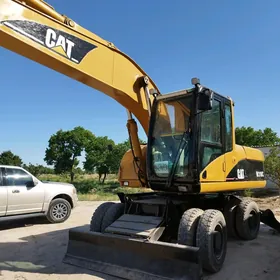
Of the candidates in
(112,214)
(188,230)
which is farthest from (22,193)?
(188,230)

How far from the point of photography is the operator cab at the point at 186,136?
17.2 ft

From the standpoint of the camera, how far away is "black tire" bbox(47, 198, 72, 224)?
30.0ft

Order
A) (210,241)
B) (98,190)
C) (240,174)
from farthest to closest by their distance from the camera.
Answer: (98,190) < (240,174) < (210,241)

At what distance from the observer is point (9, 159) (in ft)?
156

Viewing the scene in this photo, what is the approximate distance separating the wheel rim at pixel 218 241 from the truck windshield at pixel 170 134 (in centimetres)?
118

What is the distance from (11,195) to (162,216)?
475 cm

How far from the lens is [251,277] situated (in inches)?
192

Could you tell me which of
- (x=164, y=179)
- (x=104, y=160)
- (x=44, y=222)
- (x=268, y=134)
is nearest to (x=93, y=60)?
(x=164, y=179)

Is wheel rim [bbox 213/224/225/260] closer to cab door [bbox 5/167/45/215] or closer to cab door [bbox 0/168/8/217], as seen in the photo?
cab door [bbox 5/167/45/215]

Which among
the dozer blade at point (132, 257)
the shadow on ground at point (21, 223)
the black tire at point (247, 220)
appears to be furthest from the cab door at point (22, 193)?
the black tire at point (247, 220)

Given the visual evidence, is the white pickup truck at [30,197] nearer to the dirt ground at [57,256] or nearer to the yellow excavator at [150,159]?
the dirt ground at [57,256]

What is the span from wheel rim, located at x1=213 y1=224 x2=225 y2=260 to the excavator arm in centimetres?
170

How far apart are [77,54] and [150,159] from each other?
2.30 meters

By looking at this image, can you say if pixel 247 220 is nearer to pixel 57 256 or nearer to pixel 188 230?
pixel 188 230
